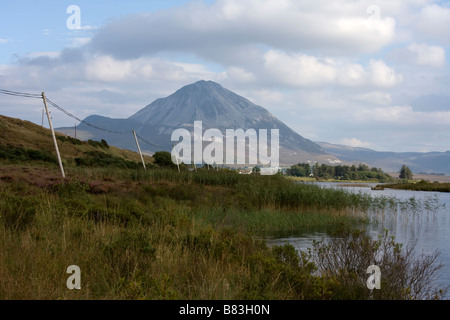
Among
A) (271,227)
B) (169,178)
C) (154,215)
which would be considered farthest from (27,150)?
(154,215)

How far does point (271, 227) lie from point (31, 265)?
15.2 metres

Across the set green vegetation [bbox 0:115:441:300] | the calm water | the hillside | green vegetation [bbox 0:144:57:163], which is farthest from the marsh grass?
the hillside

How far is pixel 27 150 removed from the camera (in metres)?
53.5

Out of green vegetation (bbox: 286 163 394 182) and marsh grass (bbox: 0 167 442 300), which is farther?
green vegetation (bbox: 286 163 394 182)

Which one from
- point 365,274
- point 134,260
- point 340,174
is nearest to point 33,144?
point 134,260

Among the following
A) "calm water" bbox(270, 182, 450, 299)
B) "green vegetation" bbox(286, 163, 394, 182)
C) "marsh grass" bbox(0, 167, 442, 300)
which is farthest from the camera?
"green vegetation" bbox(286, 163, 394, 182)

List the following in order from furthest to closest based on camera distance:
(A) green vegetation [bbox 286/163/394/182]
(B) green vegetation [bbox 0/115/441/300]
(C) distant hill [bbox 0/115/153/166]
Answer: (A) green vegetation [bbox 286/163/394/182] < (C) distant hill [bbox 0/115/153/166] < (B) green vegetation [bbox 0/115/441/300]

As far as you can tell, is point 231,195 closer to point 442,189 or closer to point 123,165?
point 123,165

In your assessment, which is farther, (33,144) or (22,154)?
(33,144)

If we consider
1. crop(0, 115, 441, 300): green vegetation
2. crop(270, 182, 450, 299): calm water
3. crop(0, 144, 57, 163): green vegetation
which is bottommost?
crop(270, 182, 450, 299): calm water

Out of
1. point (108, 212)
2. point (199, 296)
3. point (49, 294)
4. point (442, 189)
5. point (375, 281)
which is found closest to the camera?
point (49, 294)

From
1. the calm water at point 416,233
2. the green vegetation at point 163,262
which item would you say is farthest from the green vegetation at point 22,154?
the green vegetation at point 163,262

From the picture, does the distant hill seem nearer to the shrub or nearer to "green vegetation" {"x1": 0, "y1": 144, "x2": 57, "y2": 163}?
"green vegetation" {"x1": 0, "y1": 144, "x2": 57, "y2": 163}

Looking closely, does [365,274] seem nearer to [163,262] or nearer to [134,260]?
[163,262]
